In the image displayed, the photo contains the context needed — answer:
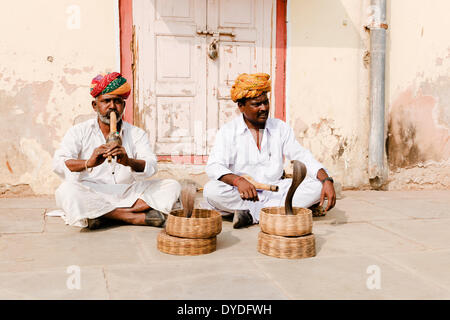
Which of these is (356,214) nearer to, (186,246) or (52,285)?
(186,246)

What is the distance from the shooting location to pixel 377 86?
18.6ft

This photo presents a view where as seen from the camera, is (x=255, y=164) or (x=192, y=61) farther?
(x=192, y=61)

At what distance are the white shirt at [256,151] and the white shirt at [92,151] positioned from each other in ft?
1.73

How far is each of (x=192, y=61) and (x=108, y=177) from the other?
1.98 m

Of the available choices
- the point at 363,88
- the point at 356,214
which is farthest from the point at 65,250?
the point at 363,88

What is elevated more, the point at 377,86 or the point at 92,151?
the point at 377,86

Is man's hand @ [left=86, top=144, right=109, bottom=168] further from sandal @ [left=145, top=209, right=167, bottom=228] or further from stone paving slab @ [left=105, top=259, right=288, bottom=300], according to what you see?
stone paving slab @ [left=105, top=259, right=288, bottom=300]

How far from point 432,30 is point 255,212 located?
134 inches

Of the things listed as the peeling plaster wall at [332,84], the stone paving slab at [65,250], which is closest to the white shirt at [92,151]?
the stone paving slab at [65,250]

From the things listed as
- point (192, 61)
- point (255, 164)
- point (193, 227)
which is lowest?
point (193, 227)

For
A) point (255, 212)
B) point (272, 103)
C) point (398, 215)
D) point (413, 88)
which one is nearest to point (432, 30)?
point (413, 88)

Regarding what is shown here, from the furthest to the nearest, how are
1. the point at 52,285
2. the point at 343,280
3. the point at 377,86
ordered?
1. the point at 377,86
2. the point at 343,280
3. the point at 52,285

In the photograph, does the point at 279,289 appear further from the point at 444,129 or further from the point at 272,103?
the point at 444,129

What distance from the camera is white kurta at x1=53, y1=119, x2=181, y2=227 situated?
369 cm
